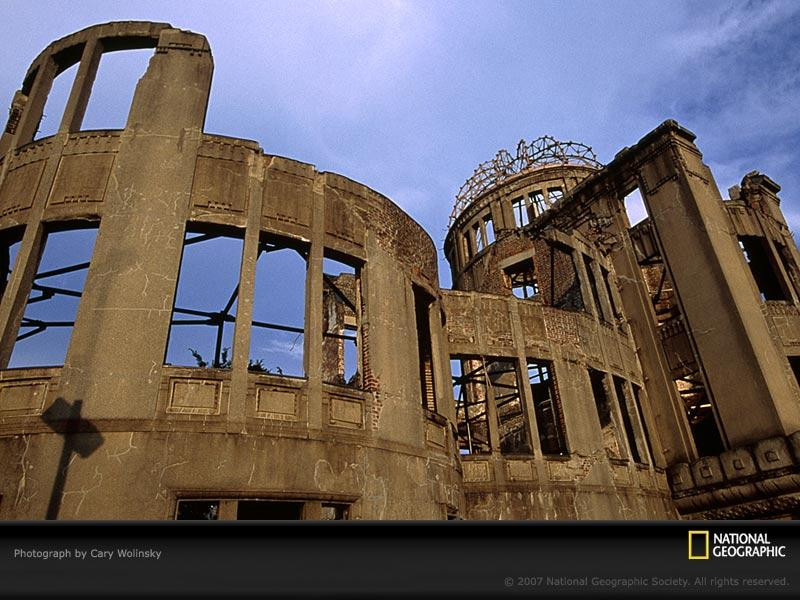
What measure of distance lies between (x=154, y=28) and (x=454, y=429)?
9.81 metres

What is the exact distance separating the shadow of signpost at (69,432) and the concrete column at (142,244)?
0.12 meters

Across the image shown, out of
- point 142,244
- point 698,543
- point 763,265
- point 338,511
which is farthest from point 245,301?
point 763,265

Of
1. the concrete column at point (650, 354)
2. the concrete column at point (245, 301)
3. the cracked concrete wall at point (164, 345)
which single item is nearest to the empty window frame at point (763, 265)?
the concrete column at point (650, 354)

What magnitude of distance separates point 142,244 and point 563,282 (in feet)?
51.0

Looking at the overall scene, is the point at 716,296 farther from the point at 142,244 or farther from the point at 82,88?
the point at 82,88

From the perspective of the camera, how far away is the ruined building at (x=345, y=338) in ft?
22.5

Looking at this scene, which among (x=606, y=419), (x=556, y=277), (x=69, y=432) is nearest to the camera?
(x=69, y=432)

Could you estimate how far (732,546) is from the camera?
2.14 m

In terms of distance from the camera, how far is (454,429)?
10.5 meters

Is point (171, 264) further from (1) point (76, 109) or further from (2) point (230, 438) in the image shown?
(1) point (76, 109)

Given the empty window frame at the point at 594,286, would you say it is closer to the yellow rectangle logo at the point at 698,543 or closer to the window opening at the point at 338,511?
the window opening at the point at 338,511

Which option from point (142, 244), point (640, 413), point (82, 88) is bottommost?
point (640, 413)

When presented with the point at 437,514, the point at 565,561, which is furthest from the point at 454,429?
the point at 565,561

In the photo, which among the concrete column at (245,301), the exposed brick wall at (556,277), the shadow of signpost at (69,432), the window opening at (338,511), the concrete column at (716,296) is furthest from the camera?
the exposed brick wall at (556,277)
